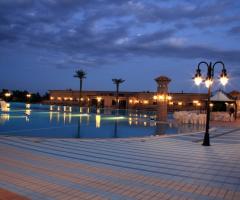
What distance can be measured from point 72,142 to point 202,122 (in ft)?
44.7

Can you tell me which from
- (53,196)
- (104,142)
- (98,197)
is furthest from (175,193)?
(104,142)

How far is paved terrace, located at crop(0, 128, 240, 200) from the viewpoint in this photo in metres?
6.13

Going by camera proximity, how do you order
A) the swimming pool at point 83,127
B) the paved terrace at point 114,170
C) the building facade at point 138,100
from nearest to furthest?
the paved terrace at point 114,170 < the swimming pool at point 83,127 < the building facade at point 138,100

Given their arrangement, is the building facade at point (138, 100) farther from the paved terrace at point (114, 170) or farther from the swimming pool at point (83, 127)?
the paved terrace at point (114, 170)

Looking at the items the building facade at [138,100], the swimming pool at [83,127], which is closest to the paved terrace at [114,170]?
the swimming pool at [83,127]

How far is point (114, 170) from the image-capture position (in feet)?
26.1

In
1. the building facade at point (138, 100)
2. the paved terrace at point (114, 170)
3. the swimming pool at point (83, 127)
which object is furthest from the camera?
the building facade at point (138, 100)

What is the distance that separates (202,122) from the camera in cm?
2336

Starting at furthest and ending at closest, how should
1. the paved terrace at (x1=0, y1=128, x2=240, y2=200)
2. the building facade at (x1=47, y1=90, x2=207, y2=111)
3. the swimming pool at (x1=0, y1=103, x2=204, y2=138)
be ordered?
the building facade at (x1=47, y1=90, x2=207, y2=111)
the swimming pool at (x1=0, y1=103, x2=204, y2=138)
the paved terrace at (x1=0, y1=128, x2=240, y2=200)

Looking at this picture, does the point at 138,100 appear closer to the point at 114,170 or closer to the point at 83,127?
the point at 83,127

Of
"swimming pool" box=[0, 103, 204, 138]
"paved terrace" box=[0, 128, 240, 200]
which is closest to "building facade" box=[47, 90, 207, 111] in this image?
"swimming pool" box=[0, 103, 204, 138]

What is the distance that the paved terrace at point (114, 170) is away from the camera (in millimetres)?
6133

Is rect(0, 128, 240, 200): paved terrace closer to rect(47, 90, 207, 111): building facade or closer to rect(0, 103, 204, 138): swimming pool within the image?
rect(0, 103, 204, 138): swimming pool

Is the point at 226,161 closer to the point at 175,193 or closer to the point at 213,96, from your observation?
the point at 175,193
